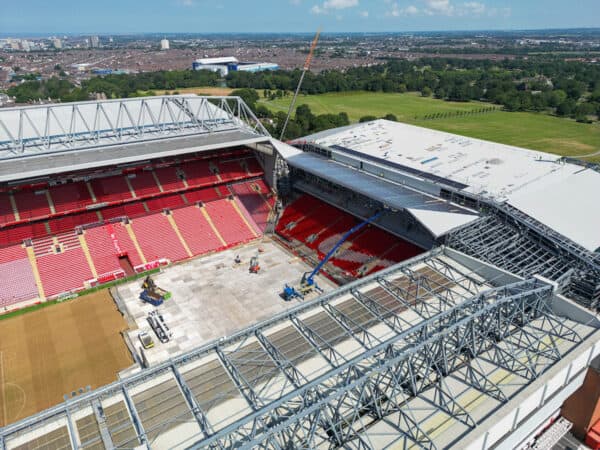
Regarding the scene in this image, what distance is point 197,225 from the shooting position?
168ft

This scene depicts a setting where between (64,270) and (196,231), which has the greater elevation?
(196,231)

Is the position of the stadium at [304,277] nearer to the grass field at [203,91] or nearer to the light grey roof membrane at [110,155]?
the light grey roof membrane at [110,155]

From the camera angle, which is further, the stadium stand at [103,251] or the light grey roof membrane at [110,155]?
the stadium stand at [103,251]

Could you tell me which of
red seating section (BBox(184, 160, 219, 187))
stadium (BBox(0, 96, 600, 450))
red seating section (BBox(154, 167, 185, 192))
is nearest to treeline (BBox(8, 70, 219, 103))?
stadium (BBox(0, 96, 600, 450))

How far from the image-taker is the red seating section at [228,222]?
5150 cm

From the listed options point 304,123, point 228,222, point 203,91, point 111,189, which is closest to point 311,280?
point 228,222

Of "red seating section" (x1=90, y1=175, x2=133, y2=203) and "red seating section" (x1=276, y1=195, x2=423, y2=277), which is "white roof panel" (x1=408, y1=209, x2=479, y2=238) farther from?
"red seating section" (x1=90, y1=175, x2=133, y2=203)

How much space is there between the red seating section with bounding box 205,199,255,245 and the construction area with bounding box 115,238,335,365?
6.67ft

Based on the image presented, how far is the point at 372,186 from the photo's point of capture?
145 feet

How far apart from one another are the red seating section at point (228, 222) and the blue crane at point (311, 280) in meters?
12.3

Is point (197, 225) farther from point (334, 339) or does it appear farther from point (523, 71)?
point (523, 71)

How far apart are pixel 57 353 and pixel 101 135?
2940 cm

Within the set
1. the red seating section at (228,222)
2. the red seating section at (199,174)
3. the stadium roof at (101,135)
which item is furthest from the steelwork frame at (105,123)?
the red seating section at (228,222)

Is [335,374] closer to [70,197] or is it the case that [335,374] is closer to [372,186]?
[372,186]
